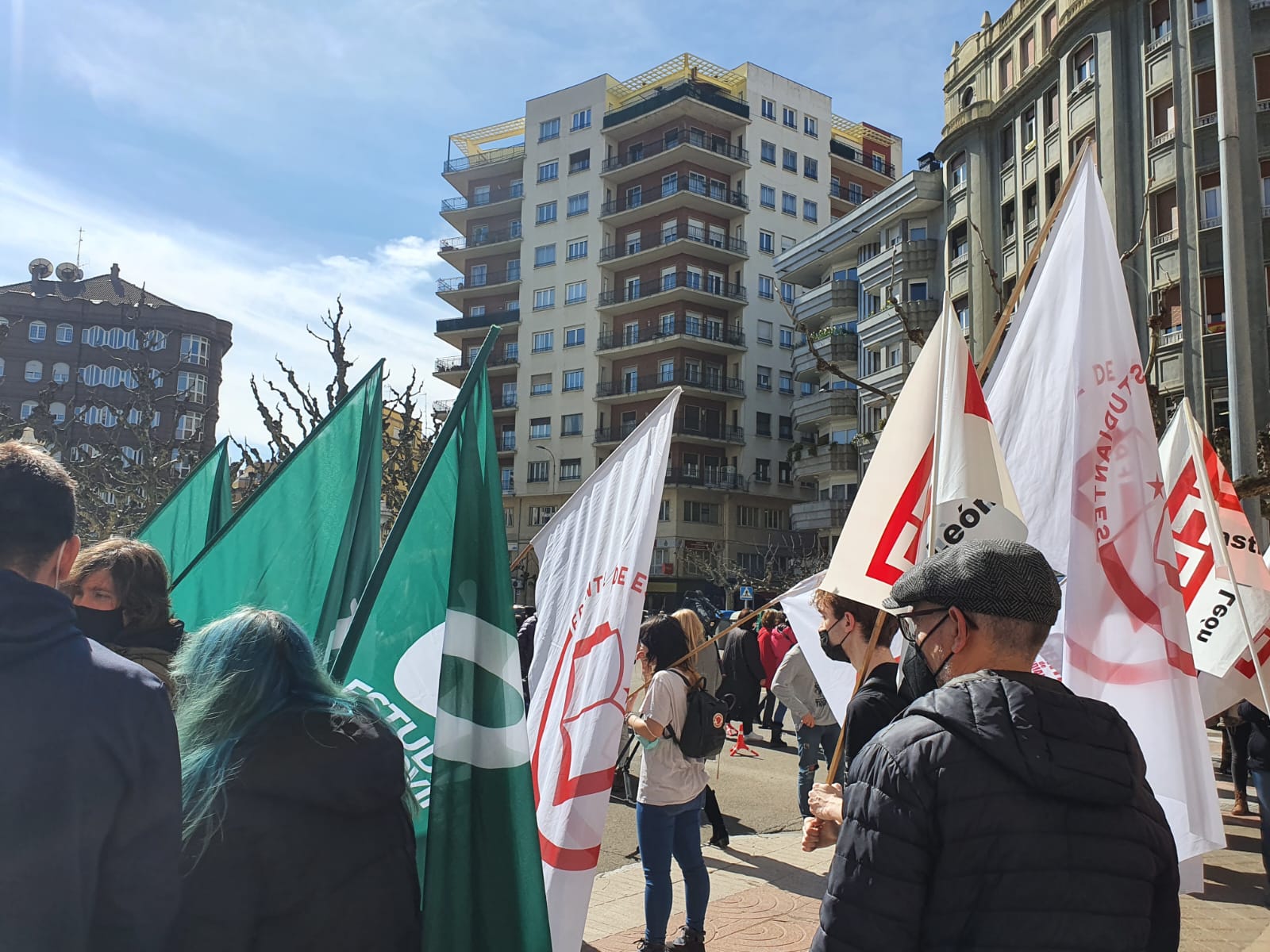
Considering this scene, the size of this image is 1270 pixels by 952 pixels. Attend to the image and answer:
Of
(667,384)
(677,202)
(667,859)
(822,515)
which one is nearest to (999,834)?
(667,859)

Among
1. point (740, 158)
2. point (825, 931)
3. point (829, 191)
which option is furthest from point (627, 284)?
point (825, 931)

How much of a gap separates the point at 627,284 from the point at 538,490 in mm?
12725

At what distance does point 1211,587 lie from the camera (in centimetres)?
622

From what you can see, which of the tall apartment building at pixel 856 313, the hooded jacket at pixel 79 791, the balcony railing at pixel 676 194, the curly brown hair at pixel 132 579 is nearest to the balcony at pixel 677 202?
the balcony railing at pixel 676 194

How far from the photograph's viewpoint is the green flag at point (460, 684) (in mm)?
2637

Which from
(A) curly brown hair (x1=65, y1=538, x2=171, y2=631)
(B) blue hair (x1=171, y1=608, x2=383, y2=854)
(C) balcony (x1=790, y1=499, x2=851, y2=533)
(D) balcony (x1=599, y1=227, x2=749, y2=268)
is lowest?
(B) blue hair (x1=171, y1=608, x2=383, y2=854)

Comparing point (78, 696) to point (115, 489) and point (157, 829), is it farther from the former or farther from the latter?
point (115, 489)

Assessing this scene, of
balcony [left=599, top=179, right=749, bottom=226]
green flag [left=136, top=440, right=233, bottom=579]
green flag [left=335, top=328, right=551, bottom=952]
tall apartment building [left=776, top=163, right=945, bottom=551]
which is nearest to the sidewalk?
green flag [left=335, top=328, right=551, bottom=952]

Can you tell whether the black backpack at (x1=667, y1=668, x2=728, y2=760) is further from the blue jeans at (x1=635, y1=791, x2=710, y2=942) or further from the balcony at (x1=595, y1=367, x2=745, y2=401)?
the balcony at (x1=595, y1=367, x2=745, y2=401)

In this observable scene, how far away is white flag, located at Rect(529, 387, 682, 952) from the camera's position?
3.64m

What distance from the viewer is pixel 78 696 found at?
5.91 feet

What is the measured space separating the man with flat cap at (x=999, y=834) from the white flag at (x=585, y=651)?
183 centimetres

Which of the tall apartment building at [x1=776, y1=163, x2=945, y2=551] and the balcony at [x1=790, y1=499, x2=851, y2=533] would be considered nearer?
the tall apartment building at [x1=776, y1=163, x2=945, y2=551]

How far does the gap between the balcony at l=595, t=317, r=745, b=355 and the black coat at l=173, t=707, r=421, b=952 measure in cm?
5226
